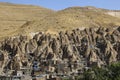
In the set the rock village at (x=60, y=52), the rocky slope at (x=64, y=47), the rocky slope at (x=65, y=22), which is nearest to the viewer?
the rock village at (x=60, y=52)

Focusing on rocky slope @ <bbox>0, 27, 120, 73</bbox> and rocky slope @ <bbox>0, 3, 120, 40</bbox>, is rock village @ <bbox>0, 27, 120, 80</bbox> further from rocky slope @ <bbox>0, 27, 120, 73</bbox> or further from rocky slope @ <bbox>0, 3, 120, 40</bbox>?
rocky slope @ <bbox>0, 3, 120, 40</bbox>

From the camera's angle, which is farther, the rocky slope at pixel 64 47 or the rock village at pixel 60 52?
the rocky slope at pixel 64 47

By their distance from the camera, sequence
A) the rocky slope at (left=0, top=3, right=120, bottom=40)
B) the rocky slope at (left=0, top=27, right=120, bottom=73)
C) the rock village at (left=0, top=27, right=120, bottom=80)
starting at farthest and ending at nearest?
the rocky slope at (left=0, top=3, right=120, bottom=40) < the rocky slope at (left=0, top=27, right=120, bottom=73) < the rock village at (left=0, top=27, right=120, bottom=80)

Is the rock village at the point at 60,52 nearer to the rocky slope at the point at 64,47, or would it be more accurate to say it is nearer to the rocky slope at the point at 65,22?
the rocky slope at the point at 64,47

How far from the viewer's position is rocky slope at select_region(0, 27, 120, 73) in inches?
4247

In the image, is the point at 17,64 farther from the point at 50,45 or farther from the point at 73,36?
the point at 73,36

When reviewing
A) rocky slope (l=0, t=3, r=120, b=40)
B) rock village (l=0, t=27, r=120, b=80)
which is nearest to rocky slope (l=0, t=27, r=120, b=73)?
rock village (l=0, t=27, r=120, b=80)

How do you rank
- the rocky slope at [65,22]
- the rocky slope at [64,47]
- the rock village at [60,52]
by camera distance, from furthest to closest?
1. the rocky slope at [65,22]
2. the rocky slope at [64,47]
3. the rock village at [60,52]

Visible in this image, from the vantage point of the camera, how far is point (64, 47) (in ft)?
379

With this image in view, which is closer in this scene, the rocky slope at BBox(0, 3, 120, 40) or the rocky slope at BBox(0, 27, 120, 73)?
the rocky slope at BBox(0, 27, 120, 73)

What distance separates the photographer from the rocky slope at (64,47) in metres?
108

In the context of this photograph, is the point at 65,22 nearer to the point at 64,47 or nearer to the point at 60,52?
the point at 64,47

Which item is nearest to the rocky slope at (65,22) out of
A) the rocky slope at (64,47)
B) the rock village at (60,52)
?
the rocky slope at (64,47)

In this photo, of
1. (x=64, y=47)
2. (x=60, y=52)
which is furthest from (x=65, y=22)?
(x=60, y=52)
